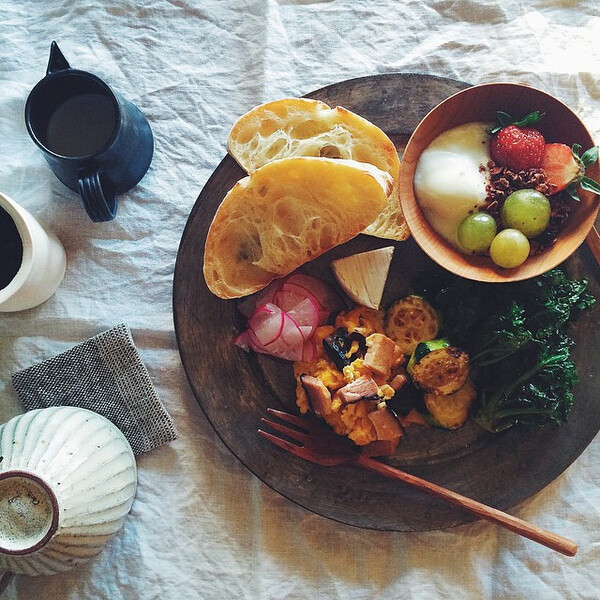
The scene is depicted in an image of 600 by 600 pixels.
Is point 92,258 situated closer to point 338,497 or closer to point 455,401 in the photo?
point 338,497

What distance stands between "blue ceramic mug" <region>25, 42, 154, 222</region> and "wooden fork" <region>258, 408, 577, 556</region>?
638mm

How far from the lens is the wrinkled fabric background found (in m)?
1.61

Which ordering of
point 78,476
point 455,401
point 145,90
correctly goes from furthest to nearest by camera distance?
point 145,90 → point 455,401 → point 78,476

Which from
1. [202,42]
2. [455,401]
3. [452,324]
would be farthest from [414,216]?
[202,42]

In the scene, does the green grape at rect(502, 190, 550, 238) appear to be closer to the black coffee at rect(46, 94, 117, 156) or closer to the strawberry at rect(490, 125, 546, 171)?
the strawberry at rect(490, 125, 546, 171)

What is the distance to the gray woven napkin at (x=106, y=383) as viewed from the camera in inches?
64.4

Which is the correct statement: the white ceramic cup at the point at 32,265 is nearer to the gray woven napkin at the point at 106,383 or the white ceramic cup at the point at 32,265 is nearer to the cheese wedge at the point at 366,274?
the gray woven napkin at the point at 106,383

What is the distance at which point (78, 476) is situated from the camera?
4.59ft

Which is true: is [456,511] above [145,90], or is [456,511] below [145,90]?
below

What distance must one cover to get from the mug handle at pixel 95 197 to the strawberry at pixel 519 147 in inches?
34.1

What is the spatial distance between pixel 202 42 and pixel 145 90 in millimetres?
190

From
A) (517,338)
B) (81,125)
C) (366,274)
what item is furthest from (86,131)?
(517,338)

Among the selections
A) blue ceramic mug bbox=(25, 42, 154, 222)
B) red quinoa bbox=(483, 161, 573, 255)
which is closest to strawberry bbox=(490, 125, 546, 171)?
red quinoa bbox=(483, 161, 573, 255)

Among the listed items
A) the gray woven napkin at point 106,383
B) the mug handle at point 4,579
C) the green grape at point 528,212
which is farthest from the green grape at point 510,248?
the mug handle at point 4,579
